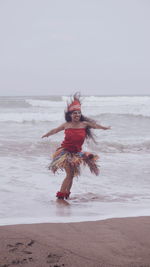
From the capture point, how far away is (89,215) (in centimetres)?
380

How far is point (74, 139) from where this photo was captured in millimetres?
4910

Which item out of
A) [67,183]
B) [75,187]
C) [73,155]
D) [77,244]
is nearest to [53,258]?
[77,244]

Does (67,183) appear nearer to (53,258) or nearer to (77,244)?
(77,244)

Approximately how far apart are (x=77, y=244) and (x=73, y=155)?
2235 mm

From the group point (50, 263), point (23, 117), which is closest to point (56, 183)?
point (50, 263)

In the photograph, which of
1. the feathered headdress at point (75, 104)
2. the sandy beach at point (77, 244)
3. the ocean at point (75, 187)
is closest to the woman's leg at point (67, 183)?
the ocean at point (75, 187)

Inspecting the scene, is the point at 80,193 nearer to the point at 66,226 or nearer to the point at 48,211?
the point at 48,211

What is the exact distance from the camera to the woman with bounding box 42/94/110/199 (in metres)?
4.84

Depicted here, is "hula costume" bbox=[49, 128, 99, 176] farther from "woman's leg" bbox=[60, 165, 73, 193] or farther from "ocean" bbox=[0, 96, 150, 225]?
"ocean" bbox=[0, 96, 150, 225]

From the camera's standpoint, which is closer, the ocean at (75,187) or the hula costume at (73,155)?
the ocean at (75,187)

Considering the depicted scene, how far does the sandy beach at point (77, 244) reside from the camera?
241 centimetres

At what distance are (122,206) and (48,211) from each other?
0.87 meters

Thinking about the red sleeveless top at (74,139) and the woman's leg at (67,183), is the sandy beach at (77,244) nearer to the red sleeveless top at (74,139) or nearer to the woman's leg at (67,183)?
the woman's leg at (67,183)

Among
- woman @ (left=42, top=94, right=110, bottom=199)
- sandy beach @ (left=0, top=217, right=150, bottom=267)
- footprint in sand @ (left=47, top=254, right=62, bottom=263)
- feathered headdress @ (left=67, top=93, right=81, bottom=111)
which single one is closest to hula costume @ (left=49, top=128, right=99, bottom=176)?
woman @ (left=42, top=94, right=110, bottom=199)
